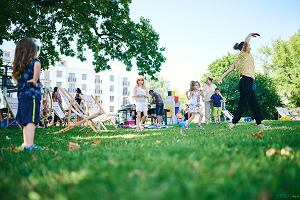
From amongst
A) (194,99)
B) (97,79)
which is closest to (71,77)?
(97,79)

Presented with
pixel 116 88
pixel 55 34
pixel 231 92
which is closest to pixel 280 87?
pixel 231 92

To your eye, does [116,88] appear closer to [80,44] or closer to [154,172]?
[80,44]

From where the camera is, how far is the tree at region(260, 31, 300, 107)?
4382 centimetres

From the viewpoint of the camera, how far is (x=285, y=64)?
46.6 m

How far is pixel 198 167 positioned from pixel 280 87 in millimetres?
47212

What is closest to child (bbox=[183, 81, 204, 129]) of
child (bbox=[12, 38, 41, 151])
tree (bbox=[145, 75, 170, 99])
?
child (bbox=[12, 38, 41, 151])

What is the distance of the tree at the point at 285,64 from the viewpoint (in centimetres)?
4382

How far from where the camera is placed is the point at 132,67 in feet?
51.2

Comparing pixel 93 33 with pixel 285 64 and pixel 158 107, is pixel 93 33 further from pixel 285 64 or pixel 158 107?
pixel 285 64

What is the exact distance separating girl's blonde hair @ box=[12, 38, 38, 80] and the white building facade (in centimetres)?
7525

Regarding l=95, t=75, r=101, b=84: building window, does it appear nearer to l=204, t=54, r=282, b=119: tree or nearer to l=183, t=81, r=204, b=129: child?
l=204, t=54, r=282, b=119: tree

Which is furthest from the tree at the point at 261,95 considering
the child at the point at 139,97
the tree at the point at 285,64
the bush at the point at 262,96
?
the child at the point at 139,97

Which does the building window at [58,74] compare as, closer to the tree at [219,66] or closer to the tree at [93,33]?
the tree at [219,66]

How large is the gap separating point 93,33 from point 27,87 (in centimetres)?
1156
